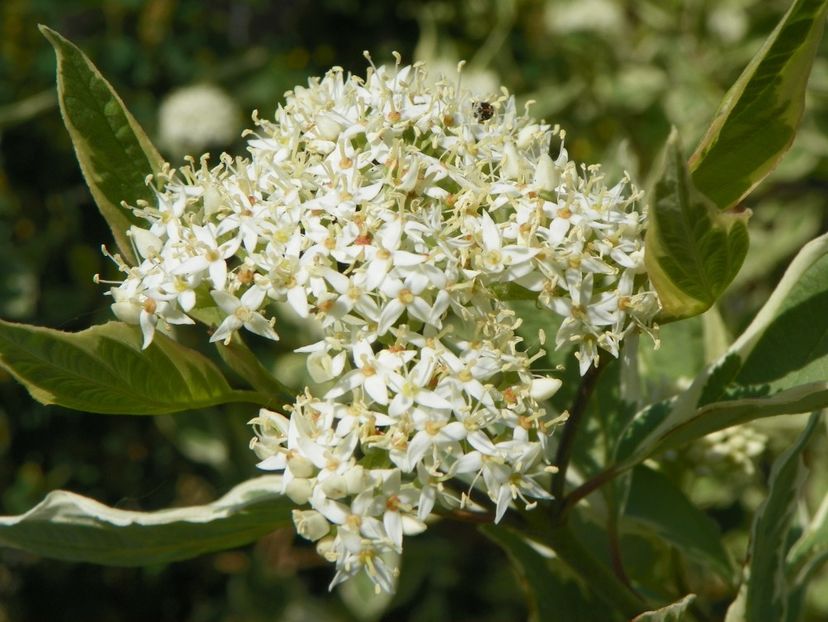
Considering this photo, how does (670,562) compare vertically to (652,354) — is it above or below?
below

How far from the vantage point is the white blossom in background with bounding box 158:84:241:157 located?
2.28 m

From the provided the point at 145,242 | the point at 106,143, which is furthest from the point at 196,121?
the point at 145,242

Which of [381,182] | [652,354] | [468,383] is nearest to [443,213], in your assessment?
[381,182]

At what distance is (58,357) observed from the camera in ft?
2.77

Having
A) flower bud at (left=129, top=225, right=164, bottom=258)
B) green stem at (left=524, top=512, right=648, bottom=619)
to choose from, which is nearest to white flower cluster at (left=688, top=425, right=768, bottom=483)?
green stem at (left=524, top=512, right=648, bottom=619)

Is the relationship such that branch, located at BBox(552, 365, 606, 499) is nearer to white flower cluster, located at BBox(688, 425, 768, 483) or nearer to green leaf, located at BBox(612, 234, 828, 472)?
green leaf, located at BBox(612, 234, 828, 472)

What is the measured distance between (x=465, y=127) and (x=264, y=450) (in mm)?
352

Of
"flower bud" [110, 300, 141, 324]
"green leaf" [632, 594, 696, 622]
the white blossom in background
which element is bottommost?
"green leaf" [632, 594, 696, 622]

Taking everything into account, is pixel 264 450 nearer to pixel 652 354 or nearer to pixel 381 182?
pixel 381 182

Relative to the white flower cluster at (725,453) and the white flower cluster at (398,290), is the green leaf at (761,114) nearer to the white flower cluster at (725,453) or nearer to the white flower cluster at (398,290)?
the white flower cluster at (398,290)

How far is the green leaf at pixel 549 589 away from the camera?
3.95 feet

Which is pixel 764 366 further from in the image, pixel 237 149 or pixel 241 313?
pixel 237 149

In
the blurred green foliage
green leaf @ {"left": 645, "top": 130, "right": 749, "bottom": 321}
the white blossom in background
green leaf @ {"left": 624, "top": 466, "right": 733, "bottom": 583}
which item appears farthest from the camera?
the white blossom in background

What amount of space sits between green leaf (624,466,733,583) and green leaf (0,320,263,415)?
0.51m
